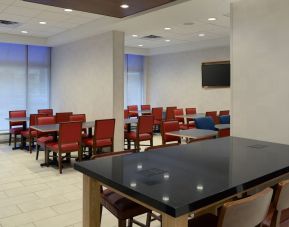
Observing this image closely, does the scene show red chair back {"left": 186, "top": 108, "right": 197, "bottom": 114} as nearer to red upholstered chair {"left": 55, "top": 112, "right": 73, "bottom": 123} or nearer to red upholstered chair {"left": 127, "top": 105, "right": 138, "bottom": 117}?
red upholstered chair {"left": 127, "top": 105, "right": 138, "bottom": 117}

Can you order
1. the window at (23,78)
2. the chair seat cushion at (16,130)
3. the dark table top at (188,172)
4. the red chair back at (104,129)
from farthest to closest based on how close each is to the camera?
1. the window at (23,78)
2. the chair seat cushion at (16,130)
3. the red chair back at (104,129)
4. the dark table top at (188,172)

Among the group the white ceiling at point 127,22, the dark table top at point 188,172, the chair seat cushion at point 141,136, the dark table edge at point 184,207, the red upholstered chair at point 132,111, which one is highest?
the white ceiling at point 127,22

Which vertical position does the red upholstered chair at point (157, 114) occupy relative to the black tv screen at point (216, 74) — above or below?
below

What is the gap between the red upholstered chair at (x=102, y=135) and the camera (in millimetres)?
5715

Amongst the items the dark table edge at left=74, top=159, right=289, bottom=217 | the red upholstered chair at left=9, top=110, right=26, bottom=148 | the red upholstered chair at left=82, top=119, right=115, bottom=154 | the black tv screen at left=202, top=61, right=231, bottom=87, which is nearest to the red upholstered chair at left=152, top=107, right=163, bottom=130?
the black tv screen at left=202, top=61, right=231, bottom=87

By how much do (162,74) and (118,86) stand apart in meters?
4.63

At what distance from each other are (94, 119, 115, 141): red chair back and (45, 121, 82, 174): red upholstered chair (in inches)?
13.5

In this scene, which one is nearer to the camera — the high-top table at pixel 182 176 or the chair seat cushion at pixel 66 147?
the high-top table at pixel 182 176

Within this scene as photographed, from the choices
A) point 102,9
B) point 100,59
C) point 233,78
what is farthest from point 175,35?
point 233,78

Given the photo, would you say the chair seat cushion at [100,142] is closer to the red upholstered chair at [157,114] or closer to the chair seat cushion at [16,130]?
the chair seat cushion at [16,130]

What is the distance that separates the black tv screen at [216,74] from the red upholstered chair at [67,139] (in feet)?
16.9

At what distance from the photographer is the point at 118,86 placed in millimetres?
6922

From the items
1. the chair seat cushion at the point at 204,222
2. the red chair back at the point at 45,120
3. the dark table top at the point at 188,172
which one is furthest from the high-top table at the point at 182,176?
the red chair back at the point at 45,120

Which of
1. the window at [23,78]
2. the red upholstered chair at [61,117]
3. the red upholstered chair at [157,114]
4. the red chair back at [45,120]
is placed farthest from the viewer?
the red upholstered chair at [157,114]
